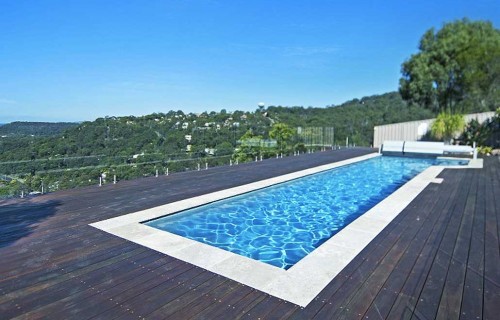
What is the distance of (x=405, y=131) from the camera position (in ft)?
53.2

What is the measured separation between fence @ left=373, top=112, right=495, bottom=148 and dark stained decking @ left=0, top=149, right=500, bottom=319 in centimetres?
1275

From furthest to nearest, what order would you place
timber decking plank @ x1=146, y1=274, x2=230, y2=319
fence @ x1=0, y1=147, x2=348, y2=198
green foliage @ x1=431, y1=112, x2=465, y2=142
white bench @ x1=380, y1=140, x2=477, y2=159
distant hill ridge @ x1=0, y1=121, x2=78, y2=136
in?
green foliage @ x1=431, y1=112, x2=465, y2=142 → white bench @ x1=380, y1=140, x2=477, y2=159 → distant hill ridge @ x1=0, y1=121, x2=78, y2=136 → fence @ x1=0, y1=147, x2=348, y2=198 → timber decking plank @ x1=146, y1=274, x2=230, y2=319

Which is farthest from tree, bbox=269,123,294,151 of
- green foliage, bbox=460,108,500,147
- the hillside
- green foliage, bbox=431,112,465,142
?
green foliage, bbox=460,108,500,147

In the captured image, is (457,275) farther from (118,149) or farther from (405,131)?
(405,131)

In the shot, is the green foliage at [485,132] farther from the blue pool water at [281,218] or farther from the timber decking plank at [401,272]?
the timber decking plank at [401,272]

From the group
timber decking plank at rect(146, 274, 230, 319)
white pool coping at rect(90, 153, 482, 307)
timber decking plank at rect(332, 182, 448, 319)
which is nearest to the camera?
timber decking plank at rect(146, 274, 230, 319)

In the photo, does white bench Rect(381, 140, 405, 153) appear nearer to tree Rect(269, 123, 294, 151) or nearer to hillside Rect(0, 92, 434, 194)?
hillside Rect(0, 92, 434, 194)

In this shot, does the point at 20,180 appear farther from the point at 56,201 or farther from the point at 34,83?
the point at 34,83

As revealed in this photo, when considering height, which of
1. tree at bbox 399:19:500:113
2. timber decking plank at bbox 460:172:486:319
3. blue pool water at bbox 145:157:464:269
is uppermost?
tree at bbox 399:19:500:113

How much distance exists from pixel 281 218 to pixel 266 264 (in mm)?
2218

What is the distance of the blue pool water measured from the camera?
3.86m

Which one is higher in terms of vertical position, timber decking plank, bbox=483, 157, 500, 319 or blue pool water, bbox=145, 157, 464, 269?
timber decking plank, bbox=483, 157, 500, 319

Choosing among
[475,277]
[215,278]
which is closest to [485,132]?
[475,277]

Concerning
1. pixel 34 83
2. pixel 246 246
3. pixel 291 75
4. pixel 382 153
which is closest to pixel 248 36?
pixel 291 75
